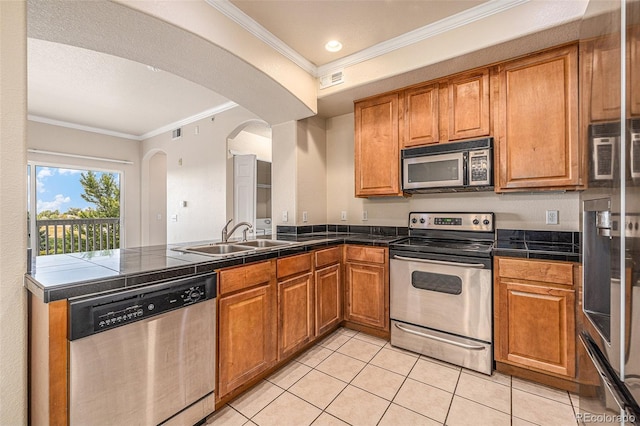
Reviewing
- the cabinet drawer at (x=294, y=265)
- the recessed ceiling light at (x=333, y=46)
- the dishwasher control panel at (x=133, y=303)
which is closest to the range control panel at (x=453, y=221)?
the cabinet drawer at (x=294, y=265)

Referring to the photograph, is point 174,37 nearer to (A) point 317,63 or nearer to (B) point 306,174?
(A) point 317,63

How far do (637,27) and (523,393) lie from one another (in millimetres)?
2102

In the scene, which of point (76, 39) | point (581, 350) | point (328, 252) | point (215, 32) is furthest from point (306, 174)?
point (581, 350)

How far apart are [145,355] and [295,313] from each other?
1140 mm

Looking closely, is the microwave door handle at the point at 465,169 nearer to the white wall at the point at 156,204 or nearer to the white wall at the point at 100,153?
the white wall at the point at 156,204

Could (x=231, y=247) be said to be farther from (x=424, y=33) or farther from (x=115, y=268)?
(x=424, y=33)

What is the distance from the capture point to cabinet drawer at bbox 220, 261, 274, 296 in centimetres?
172

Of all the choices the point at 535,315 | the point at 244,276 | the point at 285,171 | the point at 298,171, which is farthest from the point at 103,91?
the point at 535,315

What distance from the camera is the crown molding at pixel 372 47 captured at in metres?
1.99

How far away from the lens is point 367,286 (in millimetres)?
2678

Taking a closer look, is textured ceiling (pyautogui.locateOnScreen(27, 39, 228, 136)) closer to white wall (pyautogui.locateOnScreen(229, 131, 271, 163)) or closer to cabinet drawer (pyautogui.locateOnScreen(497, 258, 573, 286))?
white wall (pyautogui.locateOnScreen(229, 131, 271, 163))

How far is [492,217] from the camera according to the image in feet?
8.32

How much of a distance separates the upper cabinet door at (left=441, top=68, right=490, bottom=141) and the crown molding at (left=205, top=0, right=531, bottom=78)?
0.44m

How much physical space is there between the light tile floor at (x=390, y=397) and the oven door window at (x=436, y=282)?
59cm
